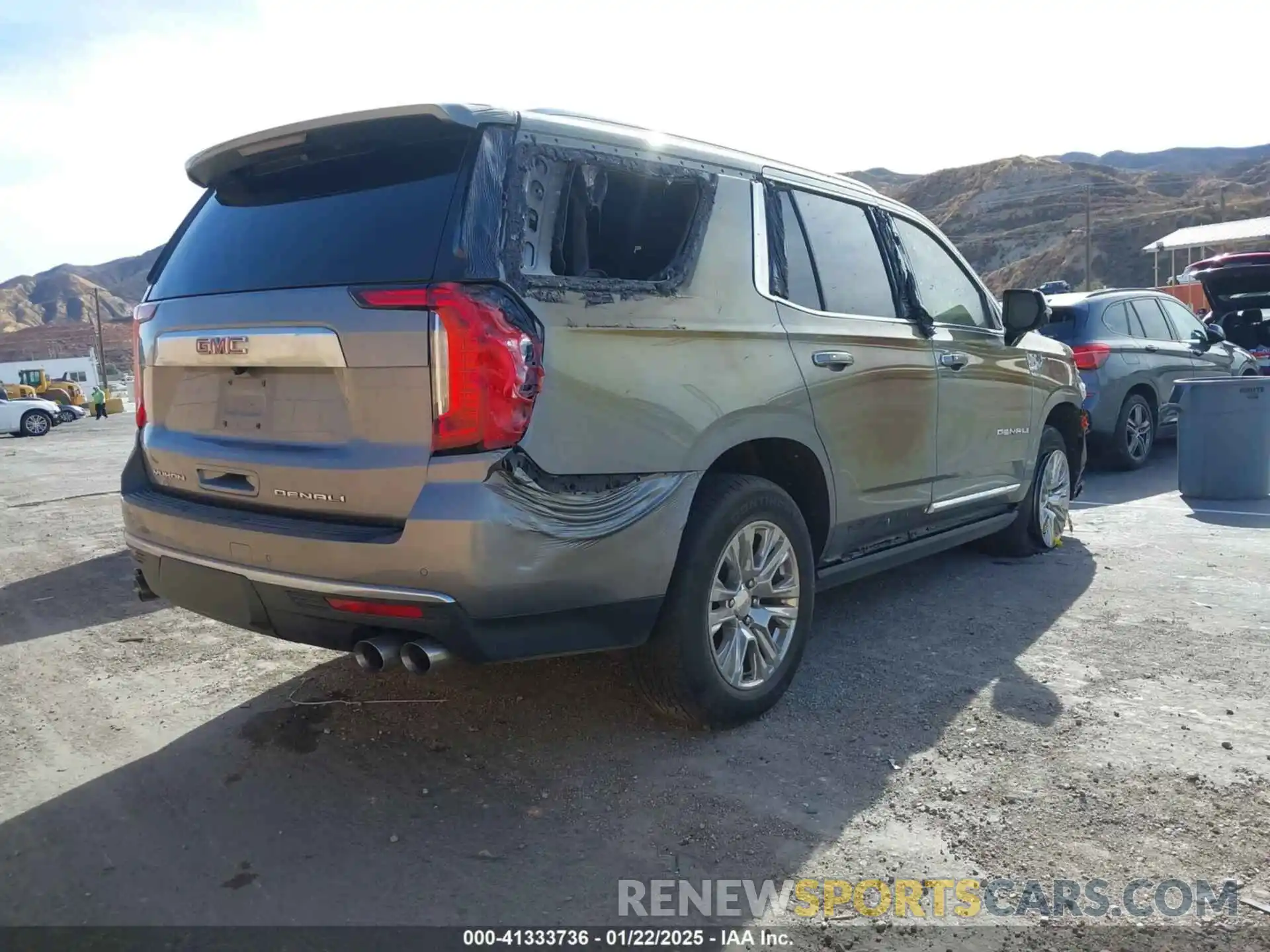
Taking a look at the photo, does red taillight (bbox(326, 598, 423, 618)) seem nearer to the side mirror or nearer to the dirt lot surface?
the dirt lot surface

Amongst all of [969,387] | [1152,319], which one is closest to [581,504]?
[969,387]

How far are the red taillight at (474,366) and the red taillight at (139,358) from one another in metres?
1.36

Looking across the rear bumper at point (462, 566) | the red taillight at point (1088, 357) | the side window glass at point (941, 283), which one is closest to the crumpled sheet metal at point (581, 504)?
the rear bumper at point (462, 566)

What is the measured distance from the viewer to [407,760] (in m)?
3.41

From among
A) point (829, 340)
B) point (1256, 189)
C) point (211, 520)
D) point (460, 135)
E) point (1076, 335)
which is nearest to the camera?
point (460, 135)

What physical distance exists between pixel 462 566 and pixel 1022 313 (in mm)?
3900

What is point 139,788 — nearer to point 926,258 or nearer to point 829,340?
point 829,340

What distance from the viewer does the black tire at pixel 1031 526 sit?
599 cm

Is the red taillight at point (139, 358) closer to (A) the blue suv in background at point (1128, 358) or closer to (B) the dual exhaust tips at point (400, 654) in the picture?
(B) the dual exhaust tips at point (400, 654)

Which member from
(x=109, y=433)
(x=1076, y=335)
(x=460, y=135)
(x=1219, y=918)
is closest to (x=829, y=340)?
A: (x=460, y=135)

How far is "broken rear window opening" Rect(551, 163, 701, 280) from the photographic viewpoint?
3.04 metres

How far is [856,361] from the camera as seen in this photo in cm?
409

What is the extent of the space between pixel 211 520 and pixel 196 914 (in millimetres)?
1171

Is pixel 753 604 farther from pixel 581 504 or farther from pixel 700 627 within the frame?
pixel 581 504
